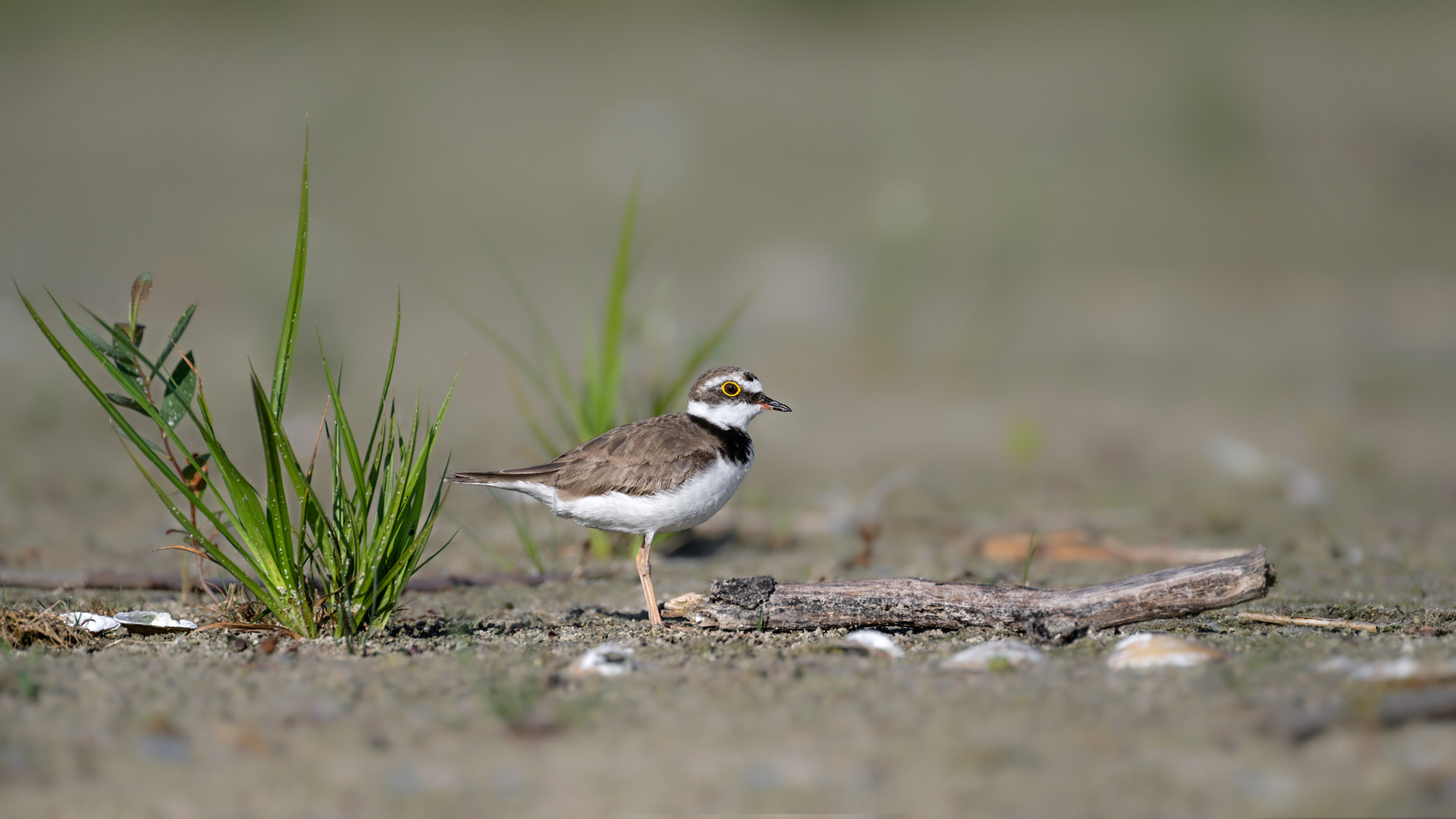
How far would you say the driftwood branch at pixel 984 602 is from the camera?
3393mm

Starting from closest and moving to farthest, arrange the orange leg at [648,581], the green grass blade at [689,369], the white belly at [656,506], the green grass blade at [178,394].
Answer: the green grass blade at [178,394], the orange leg at [648,581], the white belly at [656,506], the green grass blade at [689,369]

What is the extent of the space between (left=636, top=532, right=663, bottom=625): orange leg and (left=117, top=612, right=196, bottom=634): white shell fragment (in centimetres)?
145

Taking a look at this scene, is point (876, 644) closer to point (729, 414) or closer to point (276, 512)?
point (729, 414)

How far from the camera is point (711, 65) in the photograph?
22203 millimetres

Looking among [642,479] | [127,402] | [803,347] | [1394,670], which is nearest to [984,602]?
[1394,670]

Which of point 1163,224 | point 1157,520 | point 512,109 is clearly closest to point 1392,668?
point 1157,520

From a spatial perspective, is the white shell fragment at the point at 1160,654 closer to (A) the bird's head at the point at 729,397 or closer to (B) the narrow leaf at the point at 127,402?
(A) the bird's head at the point at 729,397

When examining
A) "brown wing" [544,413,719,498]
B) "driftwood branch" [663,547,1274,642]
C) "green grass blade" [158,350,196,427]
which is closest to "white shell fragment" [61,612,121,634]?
"green grass blade" [158,350,196,427]

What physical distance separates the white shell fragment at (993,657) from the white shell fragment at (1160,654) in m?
0.21

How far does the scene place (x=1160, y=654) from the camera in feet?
9.67

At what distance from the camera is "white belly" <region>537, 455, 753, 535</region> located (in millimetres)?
4059

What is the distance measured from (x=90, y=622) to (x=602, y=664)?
1.67 meters

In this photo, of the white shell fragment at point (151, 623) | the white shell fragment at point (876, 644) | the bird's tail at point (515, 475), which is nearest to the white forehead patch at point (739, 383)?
the bird's tail at point (515, 475)

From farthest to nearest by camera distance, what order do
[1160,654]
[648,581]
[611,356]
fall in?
[611,356], [648,581], [1160,654]
